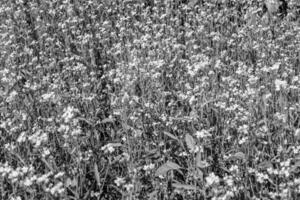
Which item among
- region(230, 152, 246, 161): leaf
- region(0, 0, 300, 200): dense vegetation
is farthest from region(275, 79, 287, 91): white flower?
region(230, 152, 246, 161): leaf

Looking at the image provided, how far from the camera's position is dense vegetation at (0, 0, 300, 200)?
11.0 feet

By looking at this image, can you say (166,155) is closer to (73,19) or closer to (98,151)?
(98,151)

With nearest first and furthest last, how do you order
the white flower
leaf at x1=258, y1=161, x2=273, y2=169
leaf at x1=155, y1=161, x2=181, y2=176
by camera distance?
leaf at x1=258, y1=161, x2=273, y2=169, leaf at x1=155, y1=161, x2=181, y2=176, the white flower

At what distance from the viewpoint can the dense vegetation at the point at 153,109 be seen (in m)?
3.36

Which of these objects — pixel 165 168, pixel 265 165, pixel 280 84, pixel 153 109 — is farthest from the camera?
pixel 153 109

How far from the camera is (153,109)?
4.25 metres

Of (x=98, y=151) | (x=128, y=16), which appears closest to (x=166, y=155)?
(x=98, y=151)

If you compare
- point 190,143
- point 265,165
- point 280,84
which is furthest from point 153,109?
point 265,165

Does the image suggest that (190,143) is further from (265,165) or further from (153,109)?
(153,109)

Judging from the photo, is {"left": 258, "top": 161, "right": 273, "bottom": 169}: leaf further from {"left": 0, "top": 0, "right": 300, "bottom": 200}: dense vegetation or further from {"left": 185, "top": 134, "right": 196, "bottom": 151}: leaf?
{"left": 185, "top": 134, "right": 196, "bottom": 151}: leaf

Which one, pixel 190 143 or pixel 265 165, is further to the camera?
pixel 190 143

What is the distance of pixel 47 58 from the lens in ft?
18.8

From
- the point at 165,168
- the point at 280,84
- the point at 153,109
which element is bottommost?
the point at 165,168

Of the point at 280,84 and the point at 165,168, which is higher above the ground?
the point at 280,84
